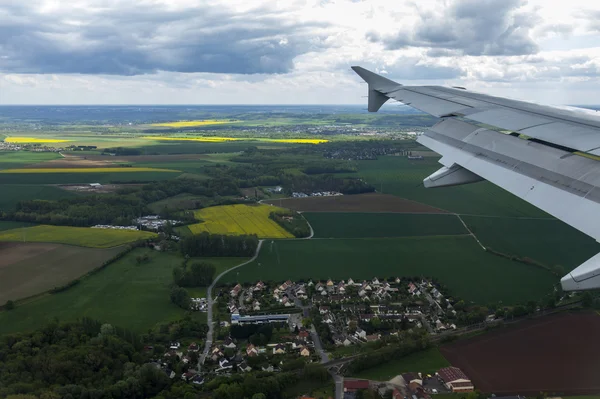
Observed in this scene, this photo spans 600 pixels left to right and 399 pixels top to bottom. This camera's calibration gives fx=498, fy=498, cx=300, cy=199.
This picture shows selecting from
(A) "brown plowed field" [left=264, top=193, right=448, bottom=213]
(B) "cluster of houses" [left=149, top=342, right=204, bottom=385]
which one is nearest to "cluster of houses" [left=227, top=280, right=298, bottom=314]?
(B) "cluster of houses" [left=149, top=342, right=204, bottom=385]

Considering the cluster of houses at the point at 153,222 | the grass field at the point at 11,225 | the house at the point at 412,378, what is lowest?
the house at the point at 412,378

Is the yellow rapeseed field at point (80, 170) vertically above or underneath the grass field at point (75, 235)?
above

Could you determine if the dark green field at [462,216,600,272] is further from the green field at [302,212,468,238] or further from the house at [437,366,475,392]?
the house at [437,366,475,392]

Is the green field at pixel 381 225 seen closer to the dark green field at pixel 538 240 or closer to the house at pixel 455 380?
the dark green field at pixel 538 240

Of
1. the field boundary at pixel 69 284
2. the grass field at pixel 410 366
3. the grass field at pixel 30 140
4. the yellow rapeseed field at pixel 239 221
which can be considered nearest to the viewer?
the grass field at pixel 410 366

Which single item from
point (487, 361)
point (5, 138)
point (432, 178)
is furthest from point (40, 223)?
point (5, 138)

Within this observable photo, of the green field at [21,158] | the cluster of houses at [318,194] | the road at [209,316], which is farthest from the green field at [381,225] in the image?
the green field at [21,158]
